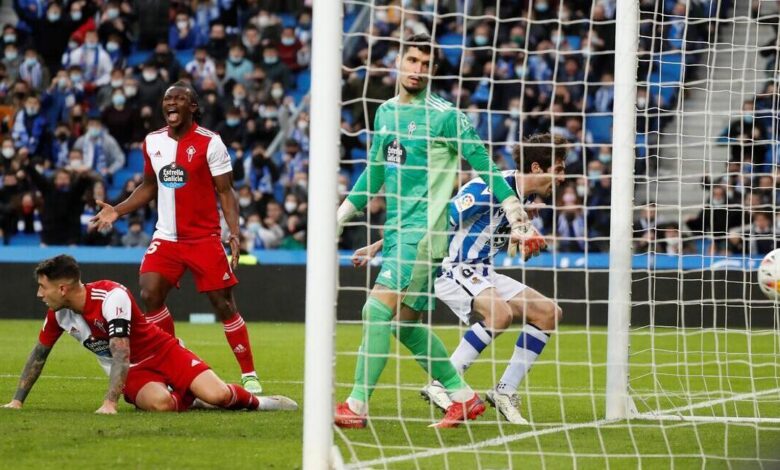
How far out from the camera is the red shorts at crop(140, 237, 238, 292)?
26.0 ft

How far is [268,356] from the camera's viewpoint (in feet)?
36.9

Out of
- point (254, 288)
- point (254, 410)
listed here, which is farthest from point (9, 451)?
point (254, 288)

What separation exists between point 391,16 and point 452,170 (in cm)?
1325

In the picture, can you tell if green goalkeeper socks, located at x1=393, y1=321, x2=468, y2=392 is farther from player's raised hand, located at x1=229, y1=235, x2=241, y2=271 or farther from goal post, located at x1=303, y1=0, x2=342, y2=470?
player's raised hand, located at x1=229, y1=235, x2=241, y2=271

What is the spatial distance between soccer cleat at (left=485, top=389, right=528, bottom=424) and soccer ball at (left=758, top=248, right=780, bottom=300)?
1451 mm

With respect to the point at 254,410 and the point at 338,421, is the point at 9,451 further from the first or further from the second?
the point at 254,410

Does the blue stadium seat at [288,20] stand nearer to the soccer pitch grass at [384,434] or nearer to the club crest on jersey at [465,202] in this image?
the soccer pitch grass at [384,434]

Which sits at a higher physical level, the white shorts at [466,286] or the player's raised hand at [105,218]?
the player's raised hand at [105,218]

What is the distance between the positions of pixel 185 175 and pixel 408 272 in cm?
237

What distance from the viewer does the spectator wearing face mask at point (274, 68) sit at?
64.1 ft

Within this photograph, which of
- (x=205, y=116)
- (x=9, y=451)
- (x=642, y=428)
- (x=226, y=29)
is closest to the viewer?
(x=9, y=451)

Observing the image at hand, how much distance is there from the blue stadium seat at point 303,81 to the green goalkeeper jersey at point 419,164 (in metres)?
14.3

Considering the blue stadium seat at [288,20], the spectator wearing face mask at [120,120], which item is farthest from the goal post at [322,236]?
the blue stadium seat at [288,20]

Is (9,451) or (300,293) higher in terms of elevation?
(9,451)
